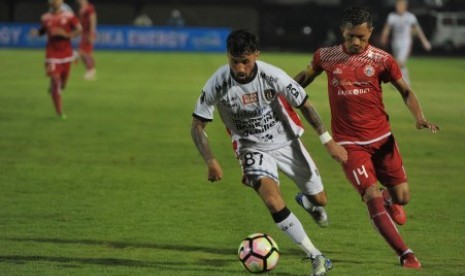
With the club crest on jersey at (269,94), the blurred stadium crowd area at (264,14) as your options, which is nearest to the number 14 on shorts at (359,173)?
the club crest on jersey at (269,94)

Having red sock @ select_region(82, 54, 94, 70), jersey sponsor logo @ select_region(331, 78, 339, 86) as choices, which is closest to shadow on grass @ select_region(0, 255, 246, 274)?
jersey sponsor logo @ select_region(331, 78, 339, 86)

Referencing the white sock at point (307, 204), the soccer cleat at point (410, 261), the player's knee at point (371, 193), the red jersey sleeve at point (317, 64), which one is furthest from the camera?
the white sock at point (307, 204)

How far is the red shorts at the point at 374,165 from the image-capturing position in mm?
9484

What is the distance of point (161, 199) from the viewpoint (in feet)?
43.5

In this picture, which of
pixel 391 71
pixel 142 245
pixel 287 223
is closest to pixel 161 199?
pixel 142 245

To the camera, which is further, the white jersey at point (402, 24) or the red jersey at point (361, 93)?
the white jersey at point (402, 24)

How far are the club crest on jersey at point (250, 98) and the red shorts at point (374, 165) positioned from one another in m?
1.08

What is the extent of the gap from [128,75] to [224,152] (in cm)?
1790

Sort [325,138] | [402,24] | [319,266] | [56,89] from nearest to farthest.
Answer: [319,266]
[325,138]
[56,89]
[402,24]

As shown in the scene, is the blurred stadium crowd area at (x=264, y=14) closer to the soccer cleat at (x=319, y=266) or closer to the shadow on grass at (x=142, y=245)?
the shadow on grass at (x=142, y=245)

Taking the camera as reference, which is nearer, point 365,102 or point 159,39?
point 365,102

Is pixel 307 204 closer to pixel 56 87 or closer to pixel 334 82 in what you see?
pixel 334 82

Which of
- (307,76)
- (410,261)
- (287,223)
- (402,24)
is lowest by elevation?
(402,24)

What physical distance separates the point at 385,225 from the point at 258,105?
4.99 ft
